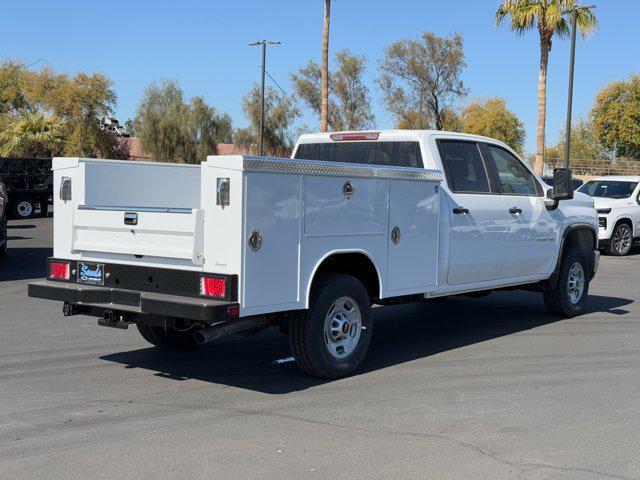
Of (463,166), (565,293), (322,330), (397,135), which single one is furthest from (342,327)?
(565,293)

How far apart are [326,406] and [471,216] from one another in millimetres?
2896

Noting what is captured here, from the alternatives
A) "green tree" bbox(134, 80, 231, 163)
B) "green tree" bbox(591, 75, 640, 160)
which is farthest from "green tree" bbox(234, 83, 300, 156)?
"green tree" bbox(591, 75, 640, 160)

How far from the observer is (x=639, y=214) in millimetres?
19031

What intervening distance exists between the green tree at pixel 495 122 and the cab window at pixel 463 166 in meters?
58.4

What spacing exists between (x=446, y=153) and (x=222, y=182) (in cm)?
301

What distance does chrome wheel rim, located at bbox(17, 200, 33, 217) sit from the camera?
29156mm

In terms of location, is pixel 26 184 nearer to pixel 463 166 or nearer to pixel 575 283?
pixel 575 283

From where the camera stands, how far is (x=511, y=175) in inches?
349

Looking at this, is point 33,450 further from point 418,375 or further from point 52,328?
point 52,328

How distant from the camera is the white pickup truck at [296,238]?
229 inches

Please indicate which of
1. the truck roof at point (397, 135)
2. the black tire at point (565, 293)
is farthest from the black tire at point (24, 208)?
the black tire at point (565, 293)

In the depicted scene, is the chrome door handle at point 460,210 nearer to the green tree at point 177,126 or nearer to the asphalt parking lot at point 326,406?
the asphalt parking lot at point 326,406

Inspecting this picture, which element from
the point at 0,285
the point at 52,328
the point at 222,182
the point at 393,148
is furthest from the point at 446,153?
the point at 0,285

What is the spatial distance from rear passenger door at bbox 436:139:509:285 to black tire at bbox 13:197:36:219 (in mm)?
24138
